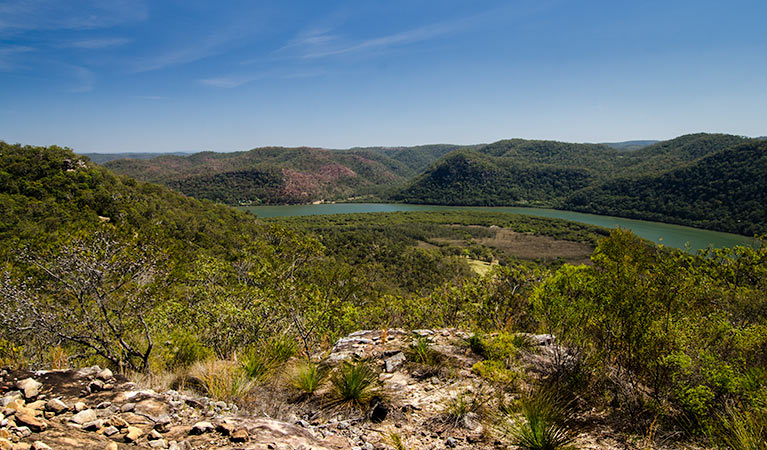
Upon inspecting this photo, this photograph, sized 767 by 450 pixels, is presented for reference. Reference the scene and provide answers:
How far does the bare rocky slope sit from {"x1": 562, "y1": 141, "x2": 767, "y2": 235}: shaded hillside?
4238 inches

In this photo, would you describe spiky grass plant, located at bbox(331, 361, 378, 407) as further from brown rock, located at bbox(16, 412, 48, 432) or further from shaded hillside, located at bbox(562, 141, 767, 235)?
shaded hillside, located at bbox(562, 141, 767, 235)

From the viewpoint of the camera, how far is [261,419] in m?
3.95

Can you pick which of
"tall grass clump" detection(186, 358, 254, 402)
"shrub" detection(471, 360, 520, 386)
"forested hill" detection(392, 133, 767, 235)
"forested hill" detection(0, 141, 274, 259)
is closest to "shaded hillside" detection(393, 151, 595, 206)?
"forested hill" detection(392, 133, 767, 235)

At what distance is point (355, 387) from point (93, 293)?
5423 millimetres

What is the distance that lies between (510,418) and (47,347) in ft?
35.4

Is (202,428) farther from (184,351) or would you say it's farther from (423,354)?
(423,354)

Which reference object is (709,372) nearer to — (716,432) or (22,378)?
(716,432)

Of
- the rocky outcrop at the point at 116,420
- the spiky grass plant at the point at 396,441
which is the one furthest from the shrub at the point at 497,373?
the rocky outcrop at the point at 116,420

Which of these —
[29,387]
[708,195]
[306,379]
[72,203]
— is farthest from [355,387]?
[708,195]

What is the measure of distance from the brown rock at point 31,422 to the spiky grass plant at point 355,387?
10.3 feet

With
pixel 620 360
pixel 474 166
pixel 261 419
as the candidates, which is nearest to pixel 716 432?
pixel 620 360

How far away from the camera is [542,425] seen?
147 inches

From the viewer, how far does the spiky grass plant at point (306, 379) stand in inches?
202

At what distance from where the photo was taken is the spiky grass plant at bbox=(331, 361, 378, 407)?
4844 mm
